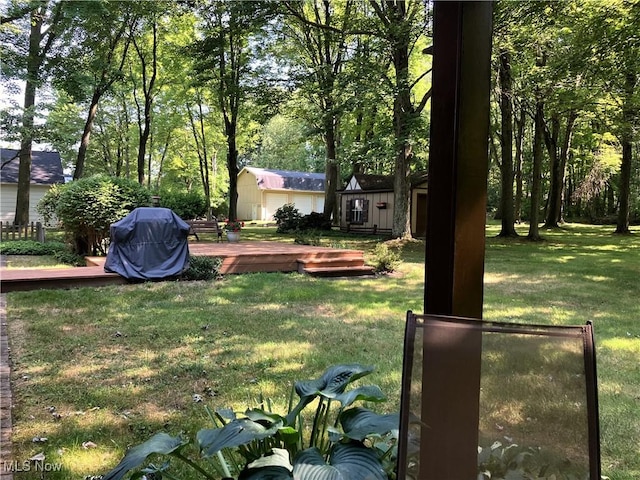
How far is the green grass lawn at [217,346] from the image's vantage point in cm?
247

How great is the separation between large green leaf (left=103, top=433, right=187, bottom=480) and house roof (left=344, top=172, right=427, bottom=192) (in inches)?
667

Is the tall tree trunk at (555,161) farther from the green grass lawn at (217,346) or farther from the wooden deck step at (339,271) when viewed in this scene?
the wooden deck step at (339,271)

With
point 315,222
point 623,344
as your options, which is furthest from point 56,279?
point 315,222

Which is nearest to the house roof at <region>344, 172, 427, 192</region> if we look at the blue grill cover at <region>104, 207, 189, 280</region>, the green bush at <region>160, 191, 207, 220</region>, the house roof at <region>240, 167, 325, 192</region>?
the green bush at <region>160, 191, 207, 220</region>

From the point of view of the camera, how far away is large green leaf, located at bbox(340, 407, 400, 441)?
4.85 ft

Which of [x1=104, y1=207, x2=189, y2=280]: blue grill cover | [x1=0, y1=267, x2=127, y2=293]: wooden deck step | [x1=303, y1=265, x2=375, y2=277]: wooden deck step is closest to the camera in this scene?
[x1=0, y1=267, x2=127, y2=293]: wooden deck step

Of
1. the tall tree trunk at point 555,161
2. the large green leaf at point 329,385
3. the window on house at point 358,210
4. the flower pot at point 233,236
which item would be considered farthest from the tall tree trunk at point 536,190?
the large green leaf at point 329,385

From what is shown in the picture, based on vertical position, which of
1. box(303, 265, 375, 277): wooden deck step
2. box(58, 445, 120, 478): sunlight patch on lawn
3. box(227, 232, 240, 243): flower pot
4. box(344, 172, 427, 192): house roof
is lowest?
box(58, 445, 120, 478): sunlight patch on lawn

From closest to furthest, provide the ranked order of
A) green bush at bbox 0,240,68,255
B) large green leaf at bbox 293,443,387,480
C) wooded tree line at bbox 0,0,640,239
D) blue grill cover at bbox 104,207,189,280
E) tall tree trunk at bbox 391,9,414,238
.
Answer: large green leaf at bbox 293,443,387,480 → blue grill cover at bbox 104,207,189,280 → green bush at bbox 0,240,68,255 → wooded tree line at bbox 0,0,640,239 → tall tree trunk at bbox 391,9,414,238

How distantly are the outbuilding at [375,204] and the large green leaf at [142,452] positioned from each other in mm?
15714

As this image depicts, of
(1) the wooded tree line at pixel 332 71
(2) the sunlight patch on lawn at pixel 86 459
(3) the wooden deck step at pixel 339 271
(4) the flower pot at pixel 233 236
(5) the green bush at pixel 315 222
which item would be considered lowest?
(2) the sunlight patch on lawn at pixel 86 459

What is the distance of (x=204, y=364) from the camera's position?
11.4 ft

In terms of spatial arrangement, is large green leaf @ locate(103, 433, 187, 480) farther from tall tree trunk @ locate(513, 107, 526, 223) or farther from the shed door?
the shed door

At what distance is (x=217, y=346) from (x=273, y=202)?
2828 centimetres
